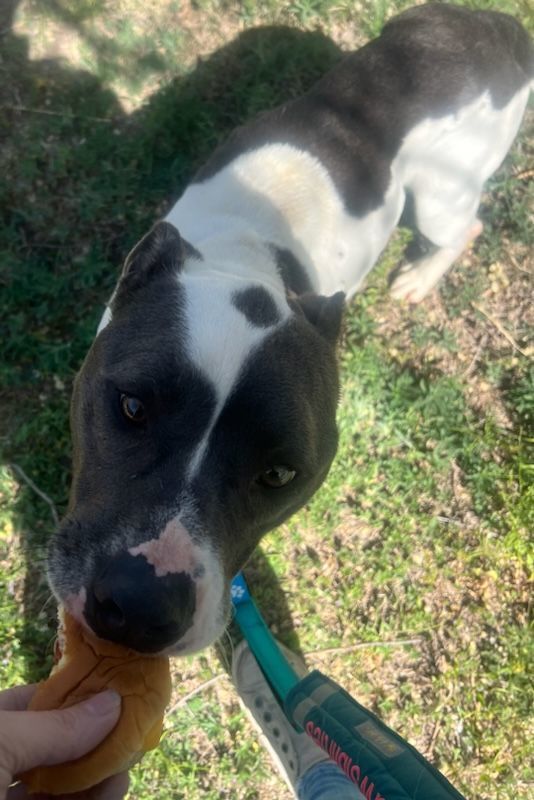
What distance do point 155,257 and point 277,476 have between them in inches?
47.5

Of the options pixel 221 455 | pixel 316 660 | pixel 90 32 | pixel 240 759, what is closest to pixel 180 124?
pixel 90 32

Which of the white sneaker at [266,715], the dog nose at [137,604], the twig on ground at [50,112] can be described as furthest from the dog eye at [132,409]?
the twig on ground at [50,112]

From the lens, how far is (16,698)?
2.82 m

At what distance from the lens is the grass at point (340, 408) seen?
15.1ft

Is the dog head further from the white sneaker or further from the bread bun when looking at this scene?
the white sneaker

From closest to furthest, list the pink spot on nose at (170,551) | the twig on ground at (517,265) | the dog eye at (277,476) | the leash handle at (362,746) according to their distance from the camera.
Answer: the pink spot on nose at (170,551) < the dog eye at (277,476) < the leash handle at (362,746) < the twig on ground at (517,265)

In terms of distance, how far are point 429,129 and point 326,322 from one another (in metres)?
1.85

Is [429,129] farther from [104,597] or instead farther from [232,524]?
[104,597]

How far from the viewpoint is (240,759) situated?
457 cm

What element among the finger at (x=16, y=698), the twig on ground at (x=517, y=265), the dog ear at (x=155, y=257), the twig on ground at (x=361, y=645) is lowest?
the twig on ground at (x=361, y=645)

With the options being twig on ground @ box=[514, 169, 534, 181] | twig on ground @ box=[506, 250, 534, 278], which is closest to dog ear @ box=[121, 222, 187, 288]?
twig on ground @ box=[506, 250, 534, 278]

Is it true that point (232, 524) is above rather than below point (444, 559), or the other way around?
above

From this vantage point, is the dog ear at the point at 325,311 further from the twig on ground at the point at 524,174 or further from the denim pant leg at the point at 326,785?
the twig on ground at the point at 524,174

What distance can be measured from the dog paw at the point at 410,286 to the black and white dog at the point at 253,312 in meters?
0.02
